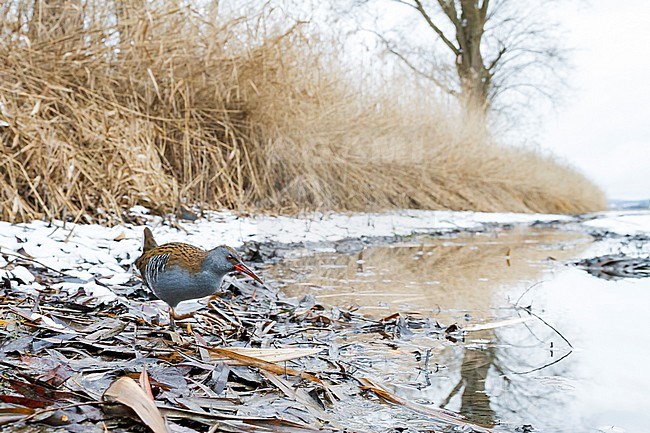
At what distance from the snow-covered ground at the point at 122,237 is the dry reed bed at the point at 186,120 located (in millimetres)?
257

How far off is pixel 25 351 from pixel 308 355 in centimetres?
77

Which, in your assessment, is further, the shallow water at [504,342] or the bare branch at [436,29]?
the bare branch at [436,29]

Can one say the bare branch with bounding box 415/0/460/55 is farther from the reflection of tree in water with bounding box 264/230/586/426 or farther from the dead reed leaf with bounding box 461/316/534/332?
the dead reed leaf with bounding box 461/316/534/332

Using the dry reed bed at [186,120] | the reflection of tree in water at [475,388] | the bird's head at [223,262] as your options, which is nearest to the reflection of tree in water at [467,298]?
the reflection of tree in water at [475,388]

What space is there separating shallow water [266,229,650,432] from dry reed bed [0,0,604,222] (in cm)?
158

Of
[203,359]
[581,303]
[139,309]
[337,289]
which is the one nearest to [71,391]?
[203,359]

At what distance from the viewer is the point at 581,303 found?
2.78 meters

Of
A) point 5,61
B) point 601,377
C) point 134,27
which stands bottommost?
point 601,377

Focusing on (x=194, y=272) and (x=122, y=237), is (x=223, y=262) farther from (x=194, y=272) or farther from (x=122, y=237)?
(x=122, y=237)

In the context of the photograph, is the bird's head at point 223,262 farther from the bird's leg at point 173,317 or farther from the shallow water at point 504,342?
the shallow water at point 504,342

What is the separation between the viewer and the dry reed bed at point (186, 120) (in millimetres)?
3926

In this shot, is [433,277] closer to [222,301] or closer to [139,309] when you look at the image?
[222,301]

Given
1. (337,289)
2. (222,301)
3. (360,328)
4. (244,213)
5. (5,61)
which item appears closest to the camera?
(360,328)

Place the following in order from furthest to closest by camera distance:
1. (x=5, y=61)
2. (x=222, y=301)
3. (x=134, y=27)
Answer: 1. (x=134, y=27)
2. (x=5, y=61)
3. (x=222, y=301)
